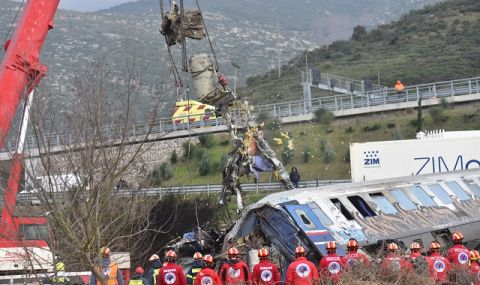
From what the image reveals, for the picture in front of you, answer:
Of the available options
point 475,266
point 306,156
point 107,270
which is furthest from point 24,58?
point 306,156

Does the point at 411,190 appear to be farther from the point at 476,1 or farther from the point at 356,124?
the point at 476,1

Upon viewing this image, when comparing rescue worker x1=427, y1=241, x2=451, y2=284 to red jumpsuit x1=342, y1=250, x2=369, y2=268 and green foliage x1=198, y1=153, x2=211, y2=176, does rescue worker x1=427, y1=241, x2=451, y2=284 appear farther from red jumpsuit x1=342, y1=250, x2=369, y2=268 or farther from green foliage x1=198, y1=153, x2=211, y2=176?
green foliage x1=198, y1=153, x2=211, y2=176

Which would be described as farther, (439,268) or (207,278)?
(439,268)

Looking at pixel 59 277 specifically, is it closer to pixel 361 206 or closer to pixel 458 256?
pixel 458 256

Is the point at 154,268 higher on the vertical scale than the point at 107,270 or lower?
lower

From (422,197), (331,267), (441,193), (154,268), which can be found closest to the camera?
(331,267)

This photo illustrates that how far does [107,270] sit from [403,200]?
880cm

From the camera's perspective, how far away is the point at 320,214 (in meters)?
21.8

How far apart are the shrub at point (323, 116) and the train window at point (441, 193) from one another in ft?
102

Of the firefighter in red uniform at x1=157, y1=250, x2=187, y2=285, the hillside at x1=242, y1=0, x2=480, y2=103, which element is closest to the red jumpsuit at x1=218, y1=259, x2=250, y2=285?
the firefighter in red uniform at x1=157, y1=250, x2=187, y2=285

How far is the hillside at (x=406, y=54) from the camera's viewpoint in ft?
281

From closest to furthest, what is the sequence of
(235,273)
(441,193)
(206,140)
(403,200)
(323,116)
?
(235,273) < (403,200) < (441,193) < (323,116) < (206,140)

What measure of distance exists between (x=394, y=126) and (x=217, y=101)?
3058 cm

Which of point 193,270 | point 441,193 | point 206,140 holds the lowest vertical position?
point 193,270
